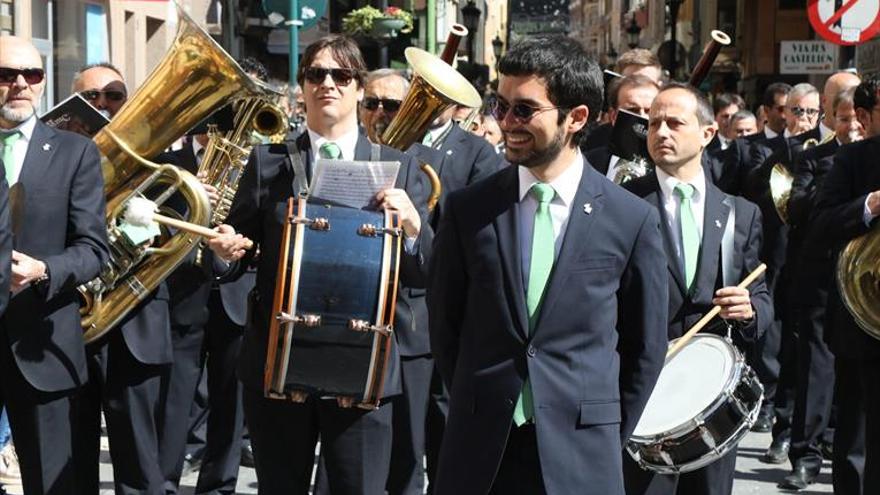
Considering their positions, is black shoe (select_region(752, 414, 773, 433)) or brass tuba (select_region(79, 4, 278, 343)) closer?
brass tuba (select_region(79, 4, 278, 343))

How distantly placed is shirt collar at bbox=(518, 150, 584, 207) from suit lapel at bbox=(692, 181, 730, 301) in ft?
4.80

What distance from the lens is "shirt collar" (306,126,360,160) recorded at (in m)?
5.59

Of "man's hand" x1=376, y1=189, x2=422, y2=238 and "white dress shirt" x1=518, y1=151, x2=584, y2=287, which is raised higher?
"white dress shirt" x1=518, y1=151, x2=584, y2=287

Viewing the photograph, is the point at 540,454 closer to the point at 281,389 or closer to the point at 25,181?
the point at 281,389

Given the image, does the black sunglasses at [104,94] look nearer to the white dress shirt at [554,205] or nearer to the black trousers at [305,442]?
the black trousers at [305,442]

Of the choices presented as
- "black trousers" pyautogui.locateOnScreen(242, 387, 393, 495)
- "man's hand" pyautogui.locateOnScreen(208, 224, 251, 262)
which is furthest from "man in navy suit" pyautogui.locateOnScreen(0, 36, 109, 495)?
"black trousers" pyautogui.locateOnScreen(242, 387, 393, 495)

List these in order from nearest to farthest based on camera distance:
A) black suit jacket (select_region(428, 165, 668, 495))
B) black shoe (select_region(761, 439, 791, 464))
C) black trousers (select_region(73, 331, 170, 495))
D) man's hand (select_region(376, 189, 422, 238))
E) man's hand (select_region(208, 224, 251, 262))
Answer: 1. black suit jacket (select_region(428, 165, 668, 495))
2. man's hand (select_region(376, 189, 422, 238))
3. man's hand (select_region(208, 224, 251, 262))
4. black trousers (select_region(73, 331, 170, 495))
5. black shoe (select_region(761, 439, 791, 464))

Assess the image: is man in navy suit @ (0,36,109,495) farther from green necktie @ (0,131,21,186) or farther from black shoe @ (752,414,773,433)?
black shoe @ (752,414,773,433)

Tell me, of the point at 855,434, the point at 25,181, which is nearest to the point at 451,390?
the point at 25,181

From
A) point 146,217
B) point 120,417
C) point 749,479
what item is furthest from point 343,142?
point 749,479

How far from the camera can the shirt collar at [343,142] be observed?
5594 mm

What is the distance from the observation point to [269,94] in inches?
257

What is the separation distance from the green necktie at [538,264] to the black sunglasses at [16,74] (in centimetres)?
221

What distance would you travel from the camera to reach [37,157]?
5668 mm
